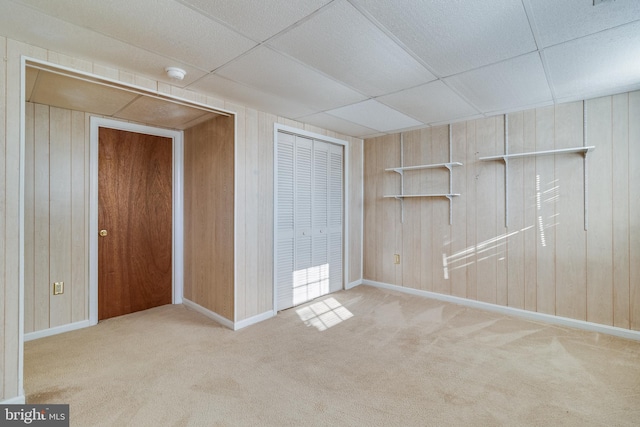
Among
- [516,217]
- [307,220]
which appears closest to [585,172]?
[516,217]

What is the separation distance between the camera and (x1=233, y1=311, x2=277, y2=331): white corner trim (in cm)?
317

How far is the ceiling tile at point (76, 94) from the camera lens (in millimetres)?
2381

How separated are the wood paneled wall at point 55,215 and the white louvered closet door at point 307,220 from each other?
205 cm

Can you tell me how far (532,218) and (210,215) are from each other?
3.59m

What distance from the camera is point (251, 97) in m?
2.97

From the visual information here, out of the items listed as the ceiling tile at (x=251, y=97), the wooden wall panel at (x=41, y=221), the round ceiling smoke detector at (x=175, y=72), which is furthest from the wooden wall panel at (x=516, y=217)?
the wooden wall panel at (x=41, y=221)

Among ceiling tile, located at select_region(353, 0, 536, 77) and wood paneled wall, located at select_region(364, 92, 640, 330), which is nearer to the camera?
ceiling tile, located at select_region(353, 0, 536, 77)

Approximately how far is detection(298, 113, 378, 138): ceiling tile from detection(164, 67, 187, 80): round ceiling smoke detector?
1.53 m

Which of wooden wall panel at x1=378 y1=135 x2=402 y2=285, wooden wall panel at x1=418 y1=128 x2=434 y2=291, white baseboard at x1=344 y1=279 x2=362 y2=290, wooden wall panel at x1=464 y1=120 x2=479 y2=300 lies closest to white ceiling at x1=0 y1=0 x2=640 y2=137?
wooden wall panel at x1=464 y1=120 x2=479 y2=300

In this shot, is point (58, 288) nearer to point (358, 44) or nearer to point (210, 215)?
point (210, 215)

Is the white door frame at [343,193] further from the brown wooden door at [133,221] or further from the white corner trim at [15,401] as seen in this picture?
the white corner trim at [15,401]

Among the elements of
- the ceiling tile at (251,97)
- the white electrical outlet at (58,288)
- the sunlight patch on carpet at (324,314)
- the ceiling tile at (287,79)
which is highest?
the ceiling tile at (251,97)

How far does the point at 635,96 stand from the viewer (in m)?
2.84

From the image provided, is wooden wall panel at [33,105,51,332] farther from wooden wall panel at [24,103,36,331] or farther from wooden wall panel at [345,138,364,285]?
wooden wall panel at [345,138,364,285]
